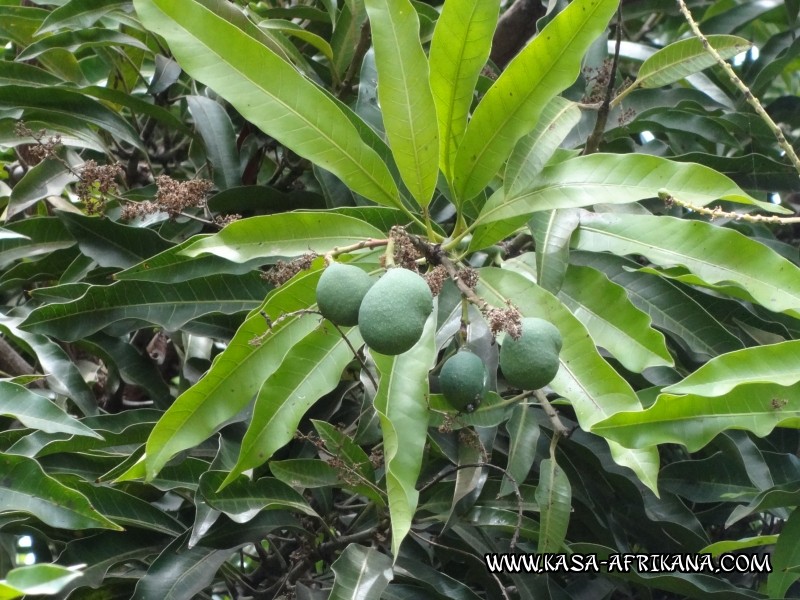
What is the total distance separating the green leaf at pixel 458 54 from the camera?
3.26 feet

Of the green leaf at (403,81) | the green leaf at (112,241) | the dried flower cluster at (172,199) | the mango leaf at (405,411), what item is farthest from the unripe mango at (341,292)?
the green leaf at (112,241)

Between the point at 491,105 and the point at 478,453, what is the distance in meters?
0.47

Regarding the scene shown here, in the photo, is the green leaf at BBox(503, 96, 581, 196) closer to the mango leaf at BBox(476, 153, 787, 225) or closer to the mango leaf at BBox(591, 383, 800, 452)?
the mango leaf at BBox(476, 153, 787, 225)

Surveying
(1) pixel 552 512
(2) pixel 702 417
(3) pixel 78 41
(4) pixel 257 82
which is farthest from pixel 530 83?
(3) pixel 78 41

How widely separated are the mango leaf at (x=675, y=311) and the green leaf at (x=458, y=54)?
0.34 metres

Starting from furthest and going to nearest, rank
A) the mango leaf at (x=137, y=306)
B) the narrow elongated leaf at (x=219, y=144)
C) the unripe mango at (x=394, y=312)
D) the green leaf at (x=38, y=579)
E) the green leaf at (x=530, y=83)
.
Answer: the narrow elongated leaf at (x=219, y=144) < the mango leaf at (x=137, y=306) < the green leaf at (x=530, y=83) < the unripe mango at (x=394, y=312) < the green leaf at (x=38, y=579)

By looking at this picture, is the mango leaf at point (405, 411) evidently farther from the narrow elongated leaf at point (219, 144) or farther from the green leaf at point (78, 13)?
A: the green leaf at point (78, 13)

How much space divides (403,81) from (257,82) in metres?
0.18

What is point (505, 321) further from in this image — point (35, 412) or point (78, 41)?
point (78, 41)

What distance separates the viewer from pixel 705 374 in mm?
927

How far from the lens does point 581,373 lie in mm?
983

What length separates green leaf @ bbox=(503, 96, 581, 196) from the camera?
1068 millimetres

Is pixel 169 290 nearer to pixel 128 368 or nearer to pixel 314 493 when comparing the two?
pixel 128 368

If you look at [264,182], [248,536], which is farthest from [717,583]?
[264,182]
